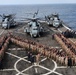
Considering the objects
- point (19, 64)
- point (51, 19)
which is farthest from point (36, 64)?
point (51, 19)

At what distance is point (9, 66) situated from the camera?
97.2 feet

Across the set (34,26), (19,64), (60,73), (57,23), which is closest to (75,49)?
A: (60,73)

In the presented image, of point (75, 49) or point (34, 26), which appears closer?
point (75, 49)

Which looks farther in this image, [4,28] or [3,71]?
[4,28]

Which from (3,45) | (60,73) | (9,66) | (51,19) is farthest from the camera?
(51,19)

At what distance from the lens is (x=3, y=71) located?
27.8 meters

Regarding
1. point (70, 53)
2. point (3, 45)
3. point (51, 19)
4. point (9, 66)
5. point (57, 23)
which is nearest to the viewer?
point (9, 66)

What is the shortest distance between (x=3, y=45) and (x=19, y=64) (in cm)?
827

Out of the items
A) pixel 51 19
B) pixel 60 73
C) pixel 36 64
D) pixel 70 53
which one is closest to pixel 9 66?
pixel 36 64

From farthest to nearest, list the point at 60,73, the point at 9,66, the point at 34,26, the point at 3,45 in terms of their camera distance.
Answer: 1. the point at 34,26
2. the point at 3,45
3. the point at 9,66
4. the point at 60,73

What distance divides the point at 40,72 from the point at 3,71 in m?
5.41

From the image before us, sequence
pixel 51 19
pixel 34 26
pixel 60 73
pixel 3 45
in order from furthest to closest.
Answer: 1. pixel 51 19
2. pixel 34 26
3. pixel 3 45
4. pixel 60 73

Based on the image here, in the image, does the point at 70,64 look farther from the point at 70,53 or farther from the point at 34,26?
the point at 34,26

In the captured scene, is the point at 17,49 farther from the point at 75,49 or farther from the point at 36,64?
the point at 75,49
